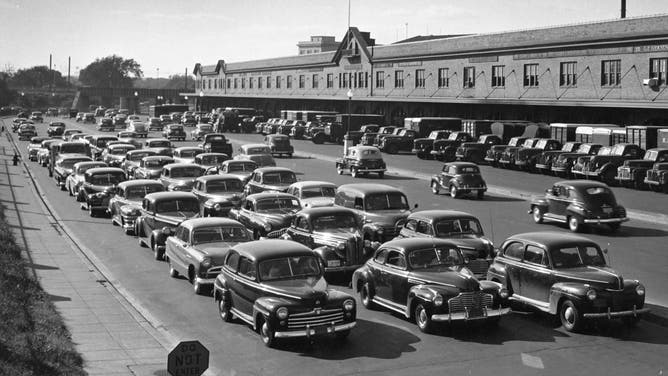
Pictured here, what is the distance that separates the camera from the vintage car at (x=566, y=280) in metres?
15.8

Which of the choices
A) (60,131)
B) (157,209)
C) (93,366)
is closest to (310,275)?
(93,366)

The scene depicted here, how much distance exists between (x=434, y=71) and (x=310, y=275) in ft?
197

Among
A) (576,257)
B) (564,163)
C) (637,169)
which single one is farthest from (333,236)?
(564,163)

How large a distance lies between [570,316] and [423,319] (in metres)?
2.99

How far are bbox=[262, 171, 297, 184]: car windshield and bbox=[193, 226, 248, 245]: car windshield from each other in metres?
11.5

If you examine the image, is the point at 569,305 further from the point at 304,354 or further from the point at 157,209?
the point at 157,209

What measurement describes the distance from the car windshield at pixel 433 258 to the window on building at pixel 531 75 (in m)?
47.2

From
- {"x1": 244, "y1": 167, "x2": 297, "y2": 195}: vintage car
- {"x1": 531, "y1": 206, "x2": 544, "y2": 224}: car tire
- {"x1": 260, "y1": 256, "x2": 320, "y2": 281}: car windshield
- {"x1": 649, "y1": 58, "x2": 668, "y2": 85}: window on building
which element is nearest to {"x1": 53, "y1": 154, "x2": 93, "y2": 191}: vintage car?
{"x1": 244, "y1": 167, "x2": 297, "y2": 195}: vintage car

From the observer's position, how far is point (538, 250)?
17219 mm

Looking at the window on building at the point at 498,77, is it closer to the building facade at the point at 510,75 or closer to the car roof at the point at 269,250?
the building facade at the point at 510,75

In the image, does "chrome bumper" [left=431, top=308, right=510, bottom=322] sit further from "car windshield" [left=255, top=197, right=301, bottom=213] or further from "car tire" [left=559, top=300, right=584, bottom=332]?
"car windshield" [left=255, top=197, right=301, bottom=213]

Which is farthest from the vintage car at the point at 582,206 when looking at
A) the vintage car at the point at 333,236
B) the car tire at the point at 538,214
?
the vintage car at the point at 333,236

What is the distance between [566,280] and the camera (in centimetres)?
1631

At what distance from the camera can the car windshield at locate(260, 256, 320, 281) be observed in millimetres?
15867
